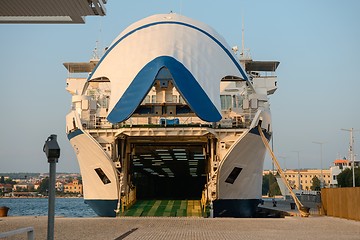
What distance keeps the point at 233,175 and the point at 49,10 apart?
55.0 feet

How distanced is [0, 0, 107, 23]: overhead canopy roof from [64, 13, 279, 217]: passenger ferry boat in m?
11.0

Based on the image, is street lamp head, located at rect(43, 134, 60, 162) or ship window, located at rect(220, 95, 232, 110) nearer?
street lamp head, located at rect(43, 134, 60, 162)

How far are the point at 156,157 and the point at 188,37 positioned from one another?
850 centimetres

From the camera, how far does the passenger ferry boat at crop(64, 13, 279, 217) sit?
1005 inches

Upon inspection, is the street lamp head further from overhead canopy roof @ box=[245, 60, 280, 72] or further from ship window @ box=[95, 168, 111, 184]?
overhead canopy roof @ box=[245, 60, 280, 72]

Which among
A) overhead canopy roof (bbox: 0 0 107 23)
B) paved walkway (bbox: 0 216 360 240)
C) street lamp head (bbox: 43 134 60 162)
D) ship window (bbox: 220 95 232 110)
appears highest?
ship window (bbox: 220 95 232 110)

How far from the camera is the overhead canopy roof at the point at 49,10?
11391 millimetres

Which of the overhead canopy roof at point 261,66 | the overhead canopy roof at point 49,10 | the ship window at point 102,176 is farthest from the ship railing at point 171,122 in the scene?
the overhead canopy roof at point 49,10

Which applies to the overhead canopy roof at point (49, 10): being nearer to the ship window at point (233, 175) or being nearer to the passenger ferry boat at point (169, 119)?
the passenger ferry boat at point (169, 119)

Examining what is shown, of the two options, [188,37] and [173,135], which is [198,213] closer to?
[173,135]

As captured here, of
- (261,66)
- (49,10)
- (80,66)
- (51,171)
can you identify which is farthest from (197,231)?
(80,66)

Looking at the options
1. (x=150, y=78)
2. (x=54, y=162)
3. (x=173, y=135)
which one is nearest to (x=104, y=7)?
(x=54, y=162)

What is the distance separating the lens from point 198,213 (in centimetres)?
2753

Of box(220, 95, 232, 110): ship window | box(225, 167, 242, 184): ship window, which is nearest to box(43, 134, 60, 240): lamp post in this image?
box(225, 167, 242, 184): ship window
